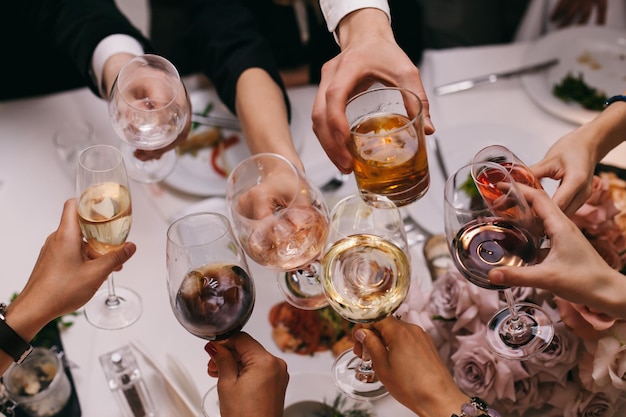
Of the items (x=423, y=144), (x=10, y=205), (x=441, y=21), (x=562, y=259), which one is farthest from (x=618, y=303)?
(x=441, y=21)

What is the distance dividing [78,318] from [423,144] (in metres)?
0.84

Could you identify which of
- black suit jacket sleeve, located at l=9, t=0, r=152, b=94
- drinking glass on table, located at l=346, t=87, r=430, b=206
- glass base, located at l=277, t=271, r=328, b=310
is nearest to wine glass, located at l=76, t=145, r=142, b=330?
glass base, located at l=277, t=271, r=328, b=310

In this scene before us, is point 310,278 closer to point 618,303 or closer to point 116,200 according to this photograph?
point 116,200

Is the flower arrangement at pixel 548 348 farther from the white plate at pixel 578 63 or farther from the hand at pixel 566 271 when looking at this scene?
the white plate at pixel 578 63

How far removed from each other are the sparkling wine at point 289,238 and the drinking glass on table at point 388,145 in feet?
0.33

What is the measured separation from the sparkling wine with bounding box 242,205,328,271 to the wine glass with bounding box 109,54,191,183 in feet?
1.37

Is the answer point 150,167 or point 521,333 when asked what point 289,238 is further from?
point 150,167

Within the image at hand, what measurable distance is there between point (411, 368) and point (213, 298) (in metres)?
0.34

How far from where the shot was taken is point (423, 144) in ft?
3.29

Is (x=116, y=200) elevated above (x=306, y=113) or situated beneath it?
elevated above

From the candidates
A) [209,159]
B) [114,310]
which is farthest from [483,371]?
[209,159]

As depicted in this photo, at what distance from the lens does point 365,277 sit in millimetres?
1073

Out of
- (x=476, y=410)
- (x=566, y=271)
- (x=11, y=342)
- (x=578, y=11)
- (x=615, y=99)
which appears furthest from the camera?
(x=578, y=11)

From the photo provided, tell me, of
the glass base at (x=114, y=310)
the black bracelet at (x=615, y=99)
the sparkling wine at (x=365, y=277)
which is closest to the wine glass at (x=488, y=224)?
the sparkling wine at (x=365, y=277)
